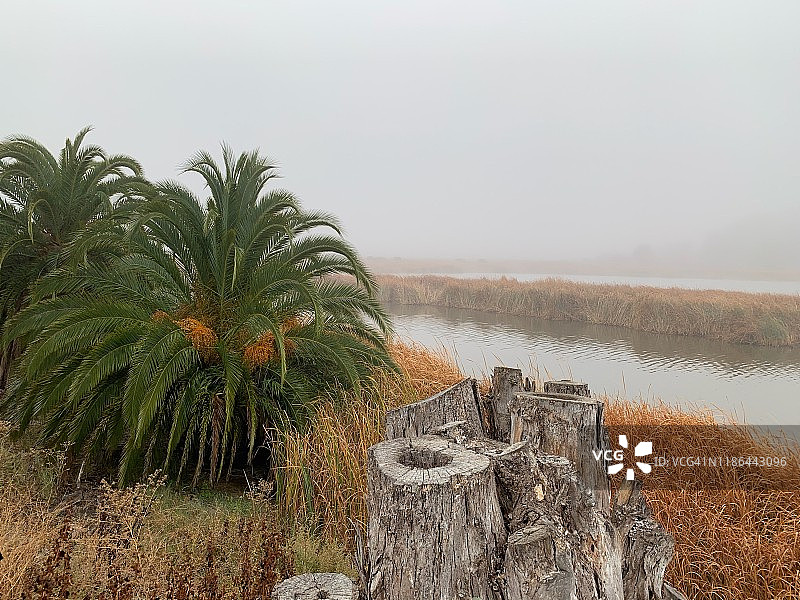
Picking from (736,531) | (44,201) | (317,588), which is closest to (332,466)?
(317,588)

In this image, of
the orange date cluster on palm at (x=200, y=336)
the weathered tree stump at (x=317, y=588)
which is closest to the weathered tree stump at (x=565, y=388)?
the weathered tree stump at (x=317, y=588)

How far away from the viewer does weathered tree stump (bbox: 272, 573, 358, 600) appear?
2.39m

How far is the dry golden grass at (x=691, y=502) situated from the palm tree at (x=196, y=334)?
0.49m

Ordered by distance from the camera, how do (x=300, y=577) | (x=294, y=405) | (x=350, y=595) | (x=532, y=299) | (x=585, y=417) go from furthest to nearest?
(x=532, y=299) < (x=294, y=405) < (x=585, y=417) < (x=300, y=577) < (x=350, y=595)

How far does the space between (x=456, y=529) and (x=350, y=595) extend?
62cm

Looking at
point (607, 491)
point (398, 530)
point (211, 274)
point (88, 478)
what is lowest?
point (88, 478)

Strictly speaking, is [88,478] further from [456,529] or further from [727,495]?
[727,495]

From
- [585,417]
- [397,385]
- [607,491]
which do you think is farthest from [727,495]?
[397,385]

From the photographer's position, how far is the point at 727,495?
423 cm

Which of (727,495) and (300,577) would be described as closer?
(300,577)

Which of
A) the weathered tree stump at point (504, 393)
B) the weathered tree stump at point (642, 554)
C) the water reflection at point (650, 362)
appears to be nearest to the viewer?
the weathered tree stump at point (642, 554)

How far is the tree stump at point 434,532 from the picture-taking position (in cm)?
213

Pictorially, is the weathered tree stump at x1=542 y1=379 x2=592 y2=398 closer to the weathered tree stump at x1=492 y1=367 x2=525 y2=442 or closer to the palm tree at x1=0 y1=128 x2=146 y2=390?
the weathered tree stump at x1=492 y1=367 x2=525 y2=442

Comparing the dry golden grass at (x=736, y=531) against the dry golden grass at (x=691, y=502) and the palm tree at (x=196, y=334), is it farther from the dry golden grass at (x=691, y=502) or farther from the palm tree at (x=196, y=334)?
the palm tree at (x=196, y=334)
